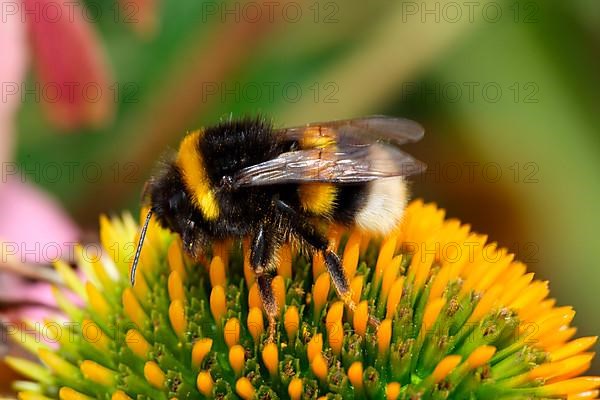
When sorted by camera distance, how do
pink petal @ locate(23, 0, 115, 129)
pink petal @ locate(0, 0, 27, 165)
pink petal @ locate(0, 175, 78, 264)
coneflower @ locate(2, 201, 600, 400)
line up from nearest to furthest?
1. coneflower @ locate(2, 201, 600, 400)
2. pink petal @ locate(0, 0, 27, 165)
3. pink petal @ locate(23, 0, 115, 129)
4. pink petal @ locate(0, 175, 78, 264)

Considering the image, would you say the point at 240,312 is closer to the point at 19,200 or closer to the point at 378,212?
the point at 378,212

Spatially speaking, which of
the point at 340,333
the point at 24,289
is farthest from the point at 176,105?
the point at 340,333

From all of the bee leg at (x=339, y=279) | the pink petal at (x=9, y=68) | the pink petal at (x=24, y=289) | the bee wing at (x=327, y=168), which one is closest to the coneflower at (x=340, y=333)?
the bee leg at (x=339, y=279)

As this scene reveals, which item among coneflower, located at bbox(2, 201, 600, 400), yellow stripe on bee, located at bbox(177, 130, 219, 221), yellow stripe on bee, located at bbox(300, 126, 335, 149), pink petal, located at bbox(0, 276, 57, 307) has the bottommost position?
coneflower, located at bbox(2, 201, 600, 400)

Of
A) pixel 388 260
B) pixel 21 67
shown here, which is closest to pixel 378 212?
pixel 388 260

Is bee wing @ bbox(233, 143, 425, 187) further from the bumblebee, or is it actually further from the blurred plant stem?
the blurred plant stem

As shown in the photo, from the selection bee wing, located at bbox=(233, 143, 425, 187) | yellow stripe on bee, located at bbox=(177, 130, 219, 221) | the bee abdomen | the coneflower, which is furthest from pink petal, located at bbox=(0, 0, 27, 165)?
the bee abdomen

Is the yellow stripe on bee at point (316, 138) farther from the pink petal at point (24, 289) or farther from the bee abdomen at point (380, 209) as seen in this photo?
the pink petal at point (24, 289)
